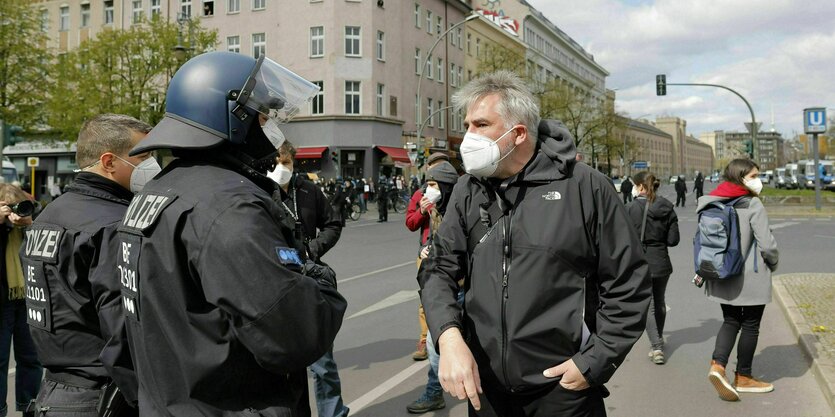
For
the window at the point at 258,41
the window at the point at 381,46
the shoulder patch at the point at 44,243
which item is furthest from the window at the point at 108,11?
the shoulder patch at the point at 44,243

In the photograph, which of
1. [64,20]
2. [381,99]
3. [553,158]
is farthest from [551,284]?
[64,20]

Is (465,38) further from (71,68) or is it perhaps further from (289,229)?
(289,229)

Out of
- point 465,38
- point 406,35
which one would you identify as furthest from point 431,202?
point 465,38

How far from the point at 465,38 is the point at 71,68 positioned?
31.5m

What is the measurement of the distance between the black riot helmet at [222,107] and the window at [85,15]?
50.4 metres

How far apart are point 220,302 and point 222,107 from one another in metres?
0.58

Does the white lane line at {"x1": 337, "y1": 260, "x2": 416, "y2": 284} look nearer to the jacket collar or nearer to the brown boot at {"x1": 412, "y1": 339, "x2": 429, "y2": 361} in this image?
the brown boot at {"x1": 412, "y1": 339, "x2": 429, "y2": 361}

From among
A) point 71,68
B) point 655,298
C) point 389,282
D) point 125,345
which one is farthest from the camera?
point 71,68

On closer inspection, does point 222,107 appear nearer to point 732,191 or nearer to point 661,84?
point 732,191

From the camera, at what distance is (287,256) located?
1660 millimetres

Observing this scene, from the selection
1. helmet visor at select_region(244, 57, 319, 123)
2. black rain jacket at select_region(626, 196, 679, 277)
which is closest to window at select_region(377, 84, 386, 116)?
black rain jacket at select_region(626, 196, 679, 277)

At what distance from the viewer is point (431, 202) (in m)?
5.64

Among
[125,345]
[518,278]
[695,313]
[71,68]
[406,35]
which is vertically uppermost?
[406,35]

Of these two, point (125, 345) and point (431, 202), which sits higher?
point (431, 202)
